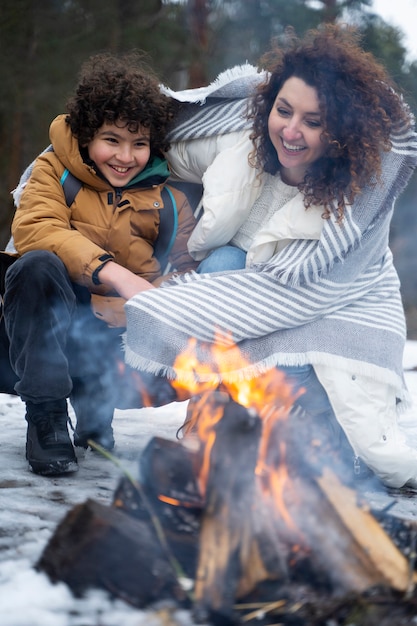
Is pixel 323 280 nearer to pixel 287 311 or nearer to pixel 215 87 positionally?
pixel 287 311

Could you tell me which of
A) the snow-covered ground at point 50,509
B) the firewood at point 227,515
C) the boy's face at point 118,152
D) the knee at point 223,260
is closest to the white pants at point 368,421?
the snow-covered ground at point 50,509

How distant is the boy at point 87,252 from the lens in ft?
8.40

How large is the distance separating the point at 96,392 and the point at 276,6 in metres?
7.59

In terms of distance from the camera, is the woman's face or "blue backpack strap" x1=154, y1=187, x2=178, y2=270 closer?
the woman's face

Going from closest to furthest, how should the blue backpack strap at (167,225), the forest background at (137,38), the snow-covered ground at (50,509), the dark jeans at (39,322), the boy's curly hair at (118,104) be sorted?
the snow-covered ground at (50,509)
the dark jeans at (39,322)
the boy's curly hair at (118,104)
the blue backpack strap at (167,225)
the forest background at (137,38)

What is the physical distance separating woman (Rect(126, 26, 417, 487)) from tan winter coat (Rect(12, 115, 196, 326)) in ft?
0.89

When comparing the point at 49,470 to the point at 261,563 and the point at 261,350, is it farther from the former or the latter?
the point at 261,563

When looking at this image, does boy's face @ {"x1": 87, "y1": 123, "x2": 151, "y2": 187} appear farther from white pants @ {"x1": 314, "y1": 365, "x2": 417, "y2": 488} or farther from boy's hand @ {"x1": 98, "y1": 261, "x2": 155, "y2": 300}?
white pants @ {"x1": 314, "y1": 365, "x2": 417, "y2": 488}

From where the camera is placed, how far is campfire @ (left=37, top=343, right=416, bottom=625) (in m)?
1.58

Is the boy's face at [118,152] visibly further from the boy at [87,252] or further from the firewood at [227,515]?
the firewood at [227,515]

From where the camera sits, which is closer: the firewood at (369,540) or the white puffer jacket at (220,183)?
the firewood at (369,540)

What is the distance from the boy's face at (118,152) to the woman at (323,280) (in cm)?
38

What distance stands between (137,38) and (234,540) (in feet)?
27.2

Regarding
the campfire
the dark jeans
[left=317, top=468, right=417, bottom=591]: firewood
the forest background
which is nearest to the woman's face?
the dark jeans
